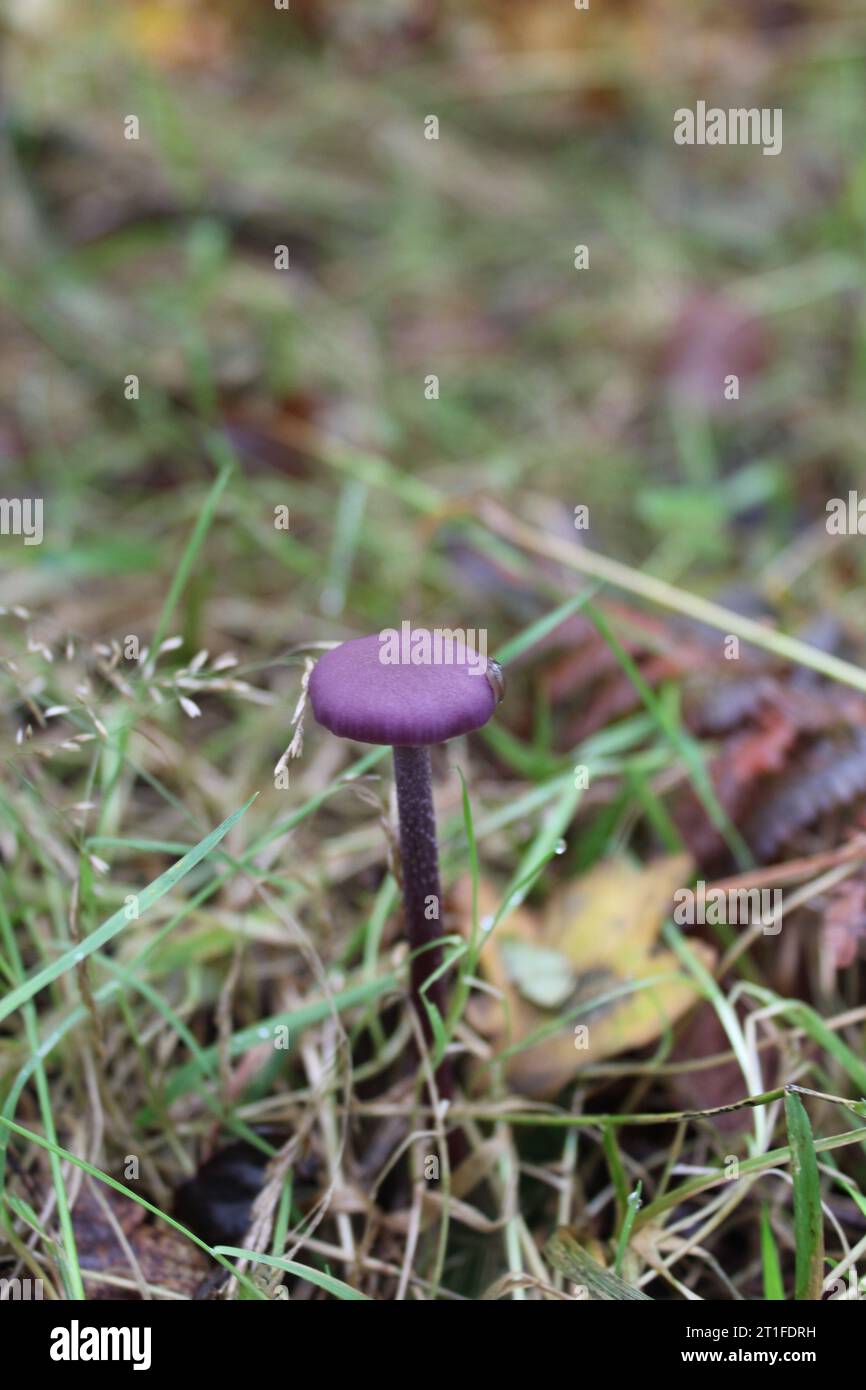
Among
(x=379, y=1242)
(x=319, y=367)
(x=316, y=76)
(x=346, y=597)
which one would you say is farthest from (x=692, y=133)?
(x=379, y=1242)

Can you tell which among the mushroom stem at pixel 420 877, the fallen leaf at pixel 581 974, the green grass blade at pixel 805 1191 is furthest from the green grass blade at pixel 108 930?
the green grass blade at pixel 805 1191

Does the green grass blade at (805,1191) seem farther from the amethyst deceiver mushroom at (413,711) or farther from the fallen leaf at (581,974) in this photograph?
the amethyst deceiver mushroom at (413,711)

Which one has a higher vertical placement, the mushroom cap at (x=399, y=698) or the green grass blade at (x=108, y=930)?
the mushroom cap at (x=399, y=698)

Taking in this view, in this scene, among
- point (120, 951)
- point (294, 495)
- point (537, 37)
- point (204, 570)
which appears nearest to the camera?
point (120, 951)

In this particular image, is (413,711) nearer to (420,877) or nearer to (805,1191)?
(420,877)

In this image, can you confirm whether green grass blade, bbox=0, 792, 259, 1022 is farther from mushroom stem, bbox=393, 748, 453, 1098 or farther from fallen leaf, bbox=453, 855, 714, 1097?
fallen leaf, bbox=453, 855, 714, 1097

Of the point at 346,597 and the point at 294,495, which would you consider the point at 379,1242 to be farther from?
the point at 294,495
